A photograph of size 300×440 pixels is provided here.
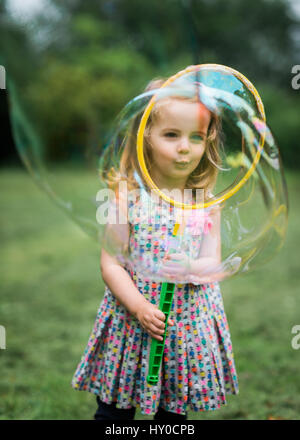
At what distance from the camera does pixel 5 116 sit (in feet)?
44.1

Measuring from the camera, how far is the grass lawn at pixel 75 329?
2.03 m

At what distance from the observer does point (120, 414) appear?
153cm

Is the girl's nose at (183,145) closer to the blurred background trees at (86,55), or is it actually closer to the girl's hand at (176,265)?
the girl's hand at (176,265)

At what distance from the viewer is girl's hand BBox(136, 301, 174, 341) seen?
133 cm

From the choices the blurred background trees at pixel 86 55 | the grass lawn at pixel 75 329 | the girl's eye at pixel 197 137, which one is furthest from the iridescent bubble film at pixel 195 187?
the grass lawn at pixel 75 329

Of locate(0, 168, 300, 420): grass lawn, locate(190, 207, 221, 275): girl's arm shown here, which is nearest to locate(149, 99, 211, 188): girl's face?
locate(190, 207, 221, 275): girl's arm

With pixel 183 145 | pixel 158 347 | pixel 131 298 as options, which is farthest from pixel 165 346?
pixel 183 145

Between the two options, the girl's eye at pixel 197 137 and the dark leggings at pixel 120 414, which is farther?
the dark leggings at pixel 120 414

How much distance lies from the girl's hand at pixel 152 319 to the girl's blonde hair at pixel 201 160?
34 cm

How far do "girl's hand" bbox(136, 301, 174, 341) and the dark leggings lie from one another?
1.12ft

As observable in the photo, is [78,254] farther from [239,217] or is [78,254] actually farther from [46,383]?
[239,217]

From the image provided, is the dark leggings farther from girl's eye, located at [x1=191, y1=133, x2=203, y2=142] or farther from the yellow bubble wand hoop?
girl's eye, located at [x1=191, y1=133, x2=203, y2=142]

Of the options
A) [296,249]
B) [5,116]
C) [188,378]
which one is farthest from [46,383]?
[5,116]

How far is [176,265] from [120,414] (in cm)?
56
